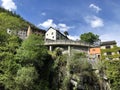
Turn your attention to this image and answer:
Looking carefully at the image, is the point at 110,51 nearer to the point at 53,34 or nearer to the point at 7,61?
the point at 53,34

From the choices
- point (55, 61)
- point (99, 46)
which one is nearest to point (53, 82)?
Result: point (55, 61)

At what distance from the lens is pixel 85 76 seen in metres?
43.7

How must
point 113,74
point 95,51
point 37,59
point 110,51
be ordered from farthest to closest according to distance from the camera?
point 95,51
point 110,51
point 113,74
point 37,59

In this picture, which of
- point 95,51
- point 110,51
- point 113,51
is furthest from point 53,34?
point 113,51

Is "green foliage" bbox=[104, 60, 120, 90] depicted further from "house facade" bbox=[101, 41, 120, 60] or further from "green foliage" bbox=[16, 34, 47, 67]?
"green foliage" bbox=[16, 34, 47, 67]

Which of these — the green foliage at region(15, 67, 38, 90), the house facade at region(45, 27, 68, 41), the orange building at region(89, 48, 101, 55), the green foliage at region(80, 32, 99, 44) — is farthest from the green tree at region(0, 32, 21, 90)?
the green foliage at region(80, 32, 99, 44)

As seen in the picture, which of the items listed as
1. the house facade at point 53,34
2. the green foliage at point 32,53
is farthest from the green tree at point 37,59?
the house facade at point 53,34

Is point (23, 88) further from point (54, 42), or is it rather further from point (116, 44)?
point (116, 44)

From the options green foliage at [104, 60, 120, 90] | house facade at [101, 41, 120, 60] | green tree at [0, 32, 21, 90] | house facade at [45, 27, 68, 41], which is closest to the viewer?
green tree at [0, 32, 21, 90]

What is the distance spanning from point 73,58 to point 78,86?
17.9ft

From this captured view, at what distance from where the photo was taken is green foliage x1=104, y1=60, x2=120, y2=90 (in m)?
46.4

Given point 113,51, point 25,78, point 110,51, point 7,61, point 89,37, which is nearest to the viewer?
point 25,78

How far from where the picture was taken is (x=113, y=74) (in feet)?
155

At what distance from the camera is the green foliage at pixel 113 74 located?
4644 cm
